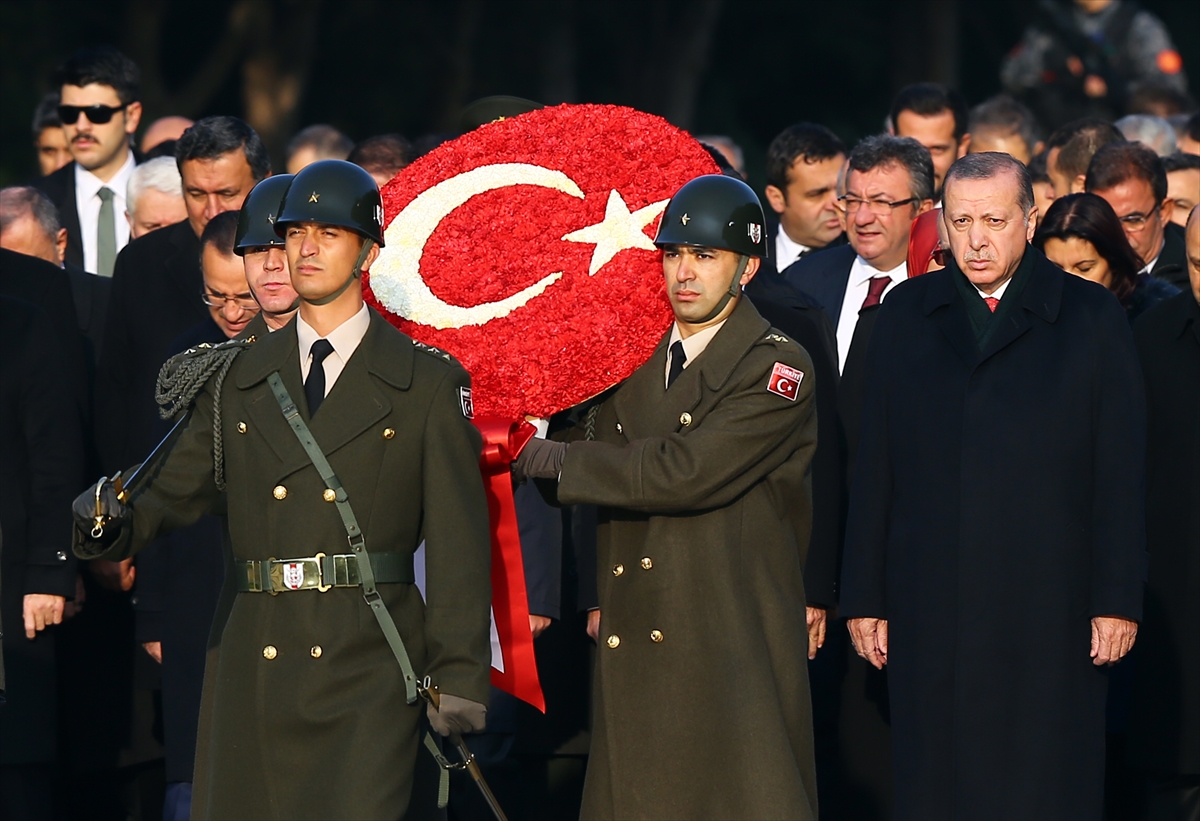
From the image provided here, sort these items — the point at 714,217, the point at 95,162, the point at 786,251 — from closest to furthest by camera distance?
the point at 714,217
the point at 786,251
the point at 95,162

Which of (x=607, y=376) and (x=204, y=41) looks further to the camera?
(x=204, y=41)

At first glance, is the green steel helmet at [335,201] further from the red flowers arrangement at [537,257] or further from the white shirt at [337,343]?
the red flowers arrangement at [537,257]

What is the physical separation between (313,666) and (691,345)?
1.45 meters

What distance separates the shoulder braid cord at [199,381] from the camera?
536 centimetres

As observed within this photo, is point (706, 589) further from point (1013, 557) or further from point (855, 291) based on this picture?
point (855, 291)

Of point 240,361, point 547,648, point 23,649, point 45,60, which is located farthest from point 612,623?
point 45,60

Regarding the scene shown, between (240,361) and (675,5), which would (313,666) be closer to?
(240,361)

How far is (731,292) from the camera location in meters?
5.77

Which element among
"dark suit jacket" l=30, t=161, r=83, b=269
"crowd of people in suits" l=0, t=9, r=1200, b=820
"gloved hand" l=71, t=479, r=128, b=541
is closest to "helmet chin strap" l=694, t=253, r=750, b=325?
"crowd of people in suits" l=0, t=9, r=1200, b=820

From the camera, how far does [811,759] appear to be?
19.0 ft

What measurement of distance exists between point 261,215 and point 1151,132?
574 cm

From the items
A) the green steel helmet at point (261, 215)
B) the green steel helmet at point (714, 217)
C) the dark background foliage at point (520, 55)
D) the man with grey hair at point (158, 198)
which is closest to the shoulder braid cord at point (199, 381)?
the green steel helmet at point (261, 215)

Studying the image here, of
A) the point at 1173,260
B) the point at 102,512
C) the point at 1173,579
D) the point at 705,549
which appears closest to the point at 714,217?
the point at 705,549

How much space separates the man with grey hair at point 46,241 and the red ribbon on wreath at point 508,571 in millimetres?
2975
